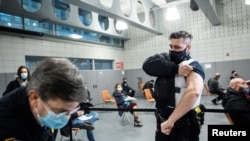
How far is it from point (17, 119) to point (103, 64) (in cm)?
1017

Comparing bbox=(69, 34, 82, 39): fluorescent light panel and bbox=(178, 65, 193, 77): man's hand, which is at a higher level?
bbox=(69, 34, 82, 39): fluorescent light panel

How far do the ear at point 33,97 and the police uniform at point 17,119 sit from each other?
0.02 meters

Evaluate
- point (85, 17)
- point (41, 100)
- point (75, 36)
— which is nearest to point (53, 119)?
point (41, 100)

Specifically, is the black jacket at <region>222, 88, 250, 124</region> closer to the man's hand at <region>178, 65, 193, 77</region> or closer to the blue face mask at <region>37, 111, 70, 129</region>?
the man's hand at <region>178, 65, 193, 77</region>

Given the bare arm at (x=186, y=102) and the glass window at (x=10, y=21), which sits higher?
the glass window at (x=10, y=21)

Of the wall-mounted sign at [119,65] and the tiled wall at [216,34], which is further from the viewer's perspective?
the wall-mounted sign at [119,65]

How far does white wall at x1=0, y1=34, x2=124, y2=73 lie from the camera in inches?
248

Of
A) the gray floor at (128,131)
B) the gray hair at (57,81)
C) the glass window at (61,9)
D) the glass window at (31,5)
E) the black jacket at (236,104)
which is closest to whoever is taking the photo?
the gray hair at (57,81)

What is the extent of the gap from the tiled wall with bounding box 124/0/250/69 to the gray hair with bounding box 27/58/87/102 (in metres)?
10.6

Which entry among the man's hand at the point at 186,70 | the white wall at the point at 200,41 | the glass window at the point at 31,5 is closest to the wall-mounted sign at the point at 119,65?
the white wall at the point at 200,41

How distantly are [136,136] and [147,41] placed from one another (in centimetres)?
787

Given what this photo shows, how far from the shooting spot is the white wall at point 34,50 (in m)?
6.31

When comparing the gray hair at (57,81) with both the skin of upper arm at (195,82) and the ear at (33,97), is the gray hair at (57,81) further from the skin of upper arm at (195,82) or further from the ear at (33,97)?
the skin of upper arm at (195,82)

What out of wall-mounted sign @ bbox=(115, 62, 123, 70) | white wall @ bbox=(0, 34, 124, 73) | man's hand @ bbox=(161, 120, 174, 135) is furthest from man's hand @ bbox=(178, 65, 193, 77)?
wall-mounted sign @ bbox=(115, 62, 123, 70)
